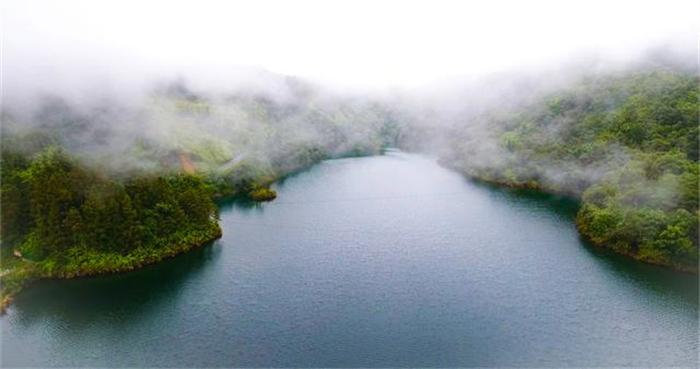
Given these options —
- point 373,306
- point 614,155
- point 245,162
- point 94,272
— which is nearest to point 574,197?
point 614,155

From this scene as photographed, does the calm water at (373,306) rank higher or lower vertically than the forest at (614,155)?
lower

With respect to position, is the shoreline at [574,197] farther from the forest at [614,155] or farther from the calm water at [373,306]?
the calm water at [373,306]

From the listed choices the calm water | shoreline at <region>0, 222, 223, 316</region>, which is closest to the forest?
the calm water


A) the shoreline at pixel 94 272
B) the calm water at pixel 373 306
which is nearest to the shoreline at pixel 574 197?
the calm water at pixel 373 306

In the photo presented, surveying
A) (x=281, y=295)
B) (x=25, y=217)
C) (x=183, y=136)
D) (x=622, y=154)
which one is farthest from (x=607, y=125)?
(x=25, y=217)

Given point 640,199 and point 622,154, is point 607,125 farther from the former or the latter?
point 640,199

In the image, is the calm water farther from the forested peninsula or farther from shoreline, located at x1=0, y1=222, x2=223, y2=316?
the forested peninsula

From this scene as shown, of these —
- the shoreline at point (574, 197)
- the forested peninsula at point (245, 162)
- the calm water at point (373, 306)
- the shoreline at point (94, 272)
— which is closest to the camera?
the calm water at point (373, 306)

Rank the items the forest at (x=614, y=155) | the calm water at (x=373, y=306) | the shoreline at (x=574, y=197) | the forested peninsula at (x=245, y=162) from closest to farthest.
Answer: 1. the calm water at (x=373, y=306)
2. the shoreline at (x=574, y=197)
3. the forested peninsula at (x=245, y=162)
4. the forest at (x=614, y=155)
